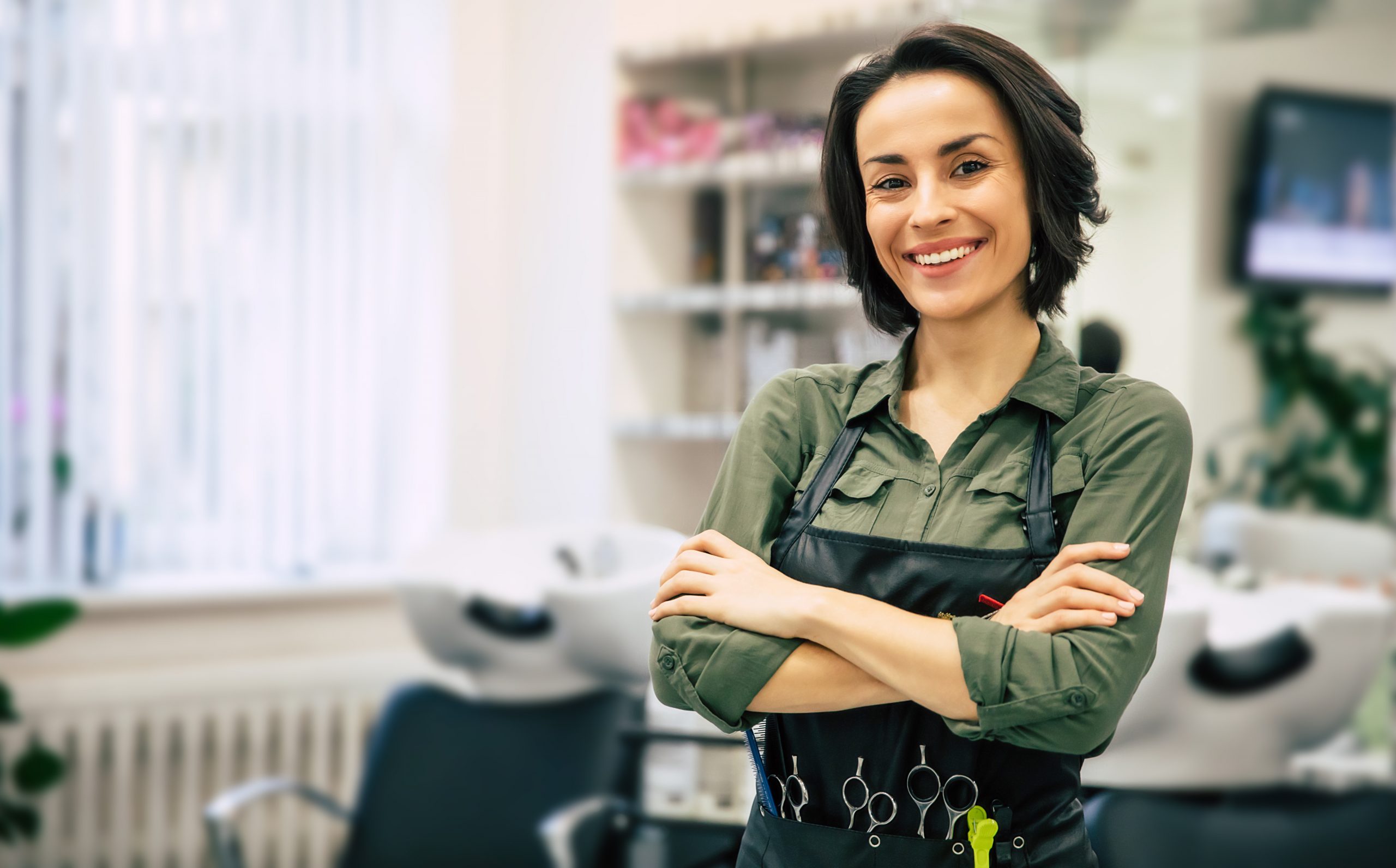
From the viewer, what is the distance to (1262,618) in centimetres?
162

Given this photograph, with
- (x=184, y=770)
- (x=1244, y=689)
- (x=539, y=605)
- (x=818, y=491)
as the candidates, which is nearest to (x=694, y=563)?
(x=818, y=491)

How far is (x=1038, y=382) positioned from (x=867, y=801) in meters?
0.36

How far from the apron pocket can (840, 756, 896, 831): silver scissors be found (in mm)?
10

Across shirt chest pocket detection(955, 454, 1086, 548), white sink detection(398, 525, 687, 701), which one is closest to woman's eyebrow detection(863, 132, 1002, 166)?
shirt chest pocket detection(955, 454, 1086, 548)

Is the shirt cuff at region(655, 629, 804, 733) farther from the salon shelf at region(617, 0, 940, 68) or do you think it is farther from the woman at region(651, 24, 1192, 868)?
the salon shelf at region(617, 0, 940, 68)

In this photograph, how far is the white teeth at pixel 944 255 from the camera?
38.3 inches

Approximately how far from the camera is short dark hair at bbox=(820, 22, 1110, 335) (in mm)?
950

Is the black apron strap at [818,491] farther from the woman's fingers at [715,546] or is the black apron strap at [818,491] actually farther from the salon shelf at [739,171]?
the salon shelf at [739,171]

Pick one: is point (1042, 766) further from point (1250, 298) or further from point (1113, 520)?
point (1250, 298)

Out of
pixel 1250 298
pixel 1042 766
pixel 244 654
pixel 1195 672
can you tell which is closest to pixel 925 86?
pixel 1042 766

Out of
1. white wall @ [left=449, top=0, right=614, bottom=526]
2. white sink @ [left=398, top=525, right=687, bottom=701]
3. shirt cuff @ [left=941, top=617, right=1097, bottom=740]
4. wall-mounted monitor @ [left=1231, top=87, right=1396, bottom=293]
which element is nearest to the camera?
shirt cuff @ [left=941, top=617, right=1097, bottom=740]

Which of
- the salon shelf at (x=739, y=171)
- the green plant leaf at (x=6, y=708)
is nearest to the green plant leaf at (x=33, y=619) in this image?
the green plant leaf at (x=6, y=708)

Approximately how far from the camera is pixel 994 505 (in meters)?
0.97

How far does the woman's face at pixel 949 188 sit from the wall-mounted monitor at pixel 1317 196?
0.92 metres
